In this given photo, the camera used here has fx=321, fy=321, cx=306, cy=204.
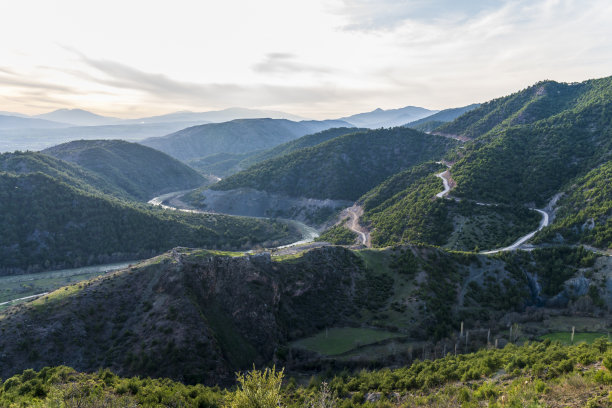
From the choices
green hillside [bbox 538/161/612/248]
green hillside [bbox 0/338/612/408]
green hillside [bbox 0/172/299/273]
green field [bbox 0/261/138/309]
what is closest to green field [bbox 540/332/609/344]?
green hillside [bbox 0/338/612/408]

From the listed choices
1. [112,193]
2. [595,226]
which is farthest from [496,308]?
[112,193]

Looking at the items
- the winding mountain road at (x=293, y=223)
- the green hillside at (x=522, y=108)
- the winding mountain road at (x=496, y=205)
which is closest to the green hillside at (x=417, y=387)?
the winding mountain road at (x=496, y=205)

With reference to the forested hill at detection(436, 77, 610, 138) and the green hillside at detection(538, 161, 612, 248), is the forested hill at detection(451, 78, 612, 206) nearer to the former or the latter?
the green hillside at detection(538, 161, 612, 248)

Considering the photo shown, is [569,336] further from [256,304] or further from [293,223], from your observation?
[293,223]

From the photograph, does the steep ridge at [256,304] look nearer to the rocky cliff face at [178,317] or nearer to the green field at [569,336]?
the rocky cliff face at [178,317]

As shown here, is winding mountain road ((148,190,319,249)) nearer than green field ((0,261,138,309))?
No

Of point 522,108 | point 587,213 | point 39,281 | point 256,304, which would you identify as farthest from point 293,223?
point 522,108

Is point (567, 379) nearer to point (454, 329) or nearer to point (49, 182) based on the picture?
point (454, 329)

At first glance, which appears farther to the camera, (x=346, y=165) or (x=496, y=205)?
(x=346, y=165)
